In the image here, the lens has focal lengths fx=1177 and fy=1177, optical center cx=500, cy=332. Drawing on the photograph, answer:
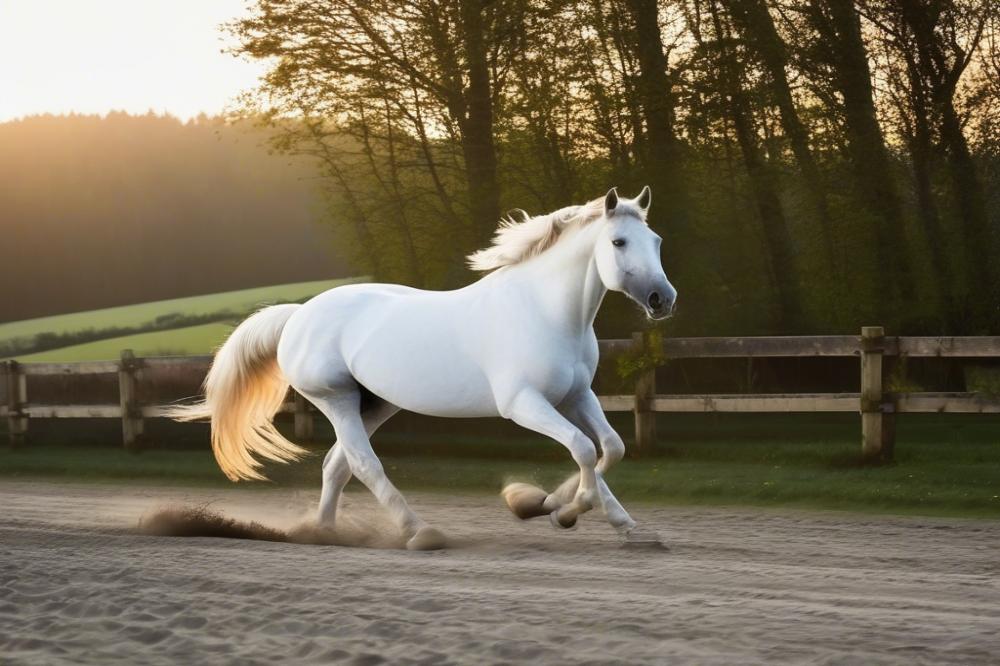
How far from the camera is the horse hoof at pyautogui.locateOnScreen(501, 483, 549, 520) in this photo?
264 inches

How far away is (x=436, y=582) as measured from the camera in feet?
18.1

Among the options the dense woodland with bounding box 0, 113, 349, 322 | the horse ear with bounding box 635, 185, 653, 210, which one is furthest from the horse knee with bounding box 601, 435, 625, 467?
the dense woodland with bounding box 0, 113, 349, 322

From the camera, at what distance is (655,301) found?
6129 millimetres

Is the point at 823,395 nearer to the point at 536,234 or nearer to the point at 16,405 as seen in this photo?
the point at 536,234

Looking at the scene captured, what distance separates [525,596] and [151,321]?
25007 millimetres

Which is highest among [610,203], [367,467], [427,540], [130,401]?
[610,203]

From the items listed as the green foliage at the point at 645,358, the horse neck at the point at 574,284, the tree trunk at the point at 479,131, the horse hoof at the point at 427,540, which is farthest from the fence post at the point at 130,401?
the horse neck at the point at 574,284

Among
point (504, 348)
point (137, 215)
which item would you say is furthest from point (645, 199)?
point (137, 215)

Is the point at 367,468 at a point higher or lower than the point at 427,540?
higher

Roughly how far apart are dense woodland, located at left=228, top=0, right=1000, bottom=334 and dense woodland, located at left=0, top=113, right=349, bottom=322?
47.2 feet

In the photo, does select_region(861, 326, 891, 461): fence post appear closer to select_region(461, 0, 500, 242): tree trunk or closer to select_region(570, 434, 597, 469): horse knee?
select_region(570, 434, 597, 469): horse knee

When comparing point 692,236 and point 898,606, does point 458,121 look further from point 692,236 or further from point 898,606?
point 898,606

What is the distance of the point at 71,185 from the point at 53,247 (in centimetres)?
256

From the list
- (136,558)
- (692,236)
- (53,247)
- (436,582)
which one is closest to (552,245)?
(436,582)
